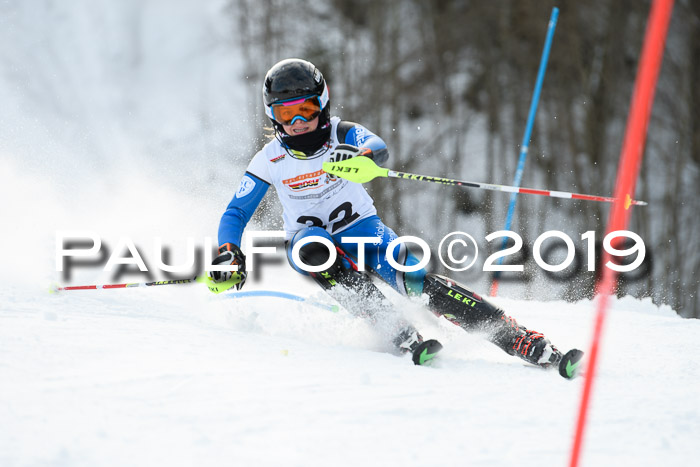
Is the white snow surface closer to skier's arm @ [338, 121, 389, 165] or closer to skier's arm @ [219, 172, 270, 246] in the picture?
skier's arm @ [219, 172, 270, 246]

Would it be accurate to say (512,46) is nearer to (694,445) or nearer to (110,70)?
(110,70)

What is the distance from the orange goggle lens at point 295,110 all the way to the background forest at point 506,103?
26.8 ft

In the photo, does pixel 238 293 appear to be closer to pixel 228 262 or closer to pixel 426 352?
pixel 228 262

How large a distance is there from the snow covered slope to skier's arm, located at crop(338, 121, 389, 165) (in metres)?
0.87

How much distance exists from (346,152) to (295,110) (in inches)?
13.0

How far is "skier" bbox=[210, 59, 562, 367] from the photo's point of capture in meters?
2.88

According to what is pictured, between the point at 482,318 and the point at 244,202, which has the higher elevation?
the point at 244,202

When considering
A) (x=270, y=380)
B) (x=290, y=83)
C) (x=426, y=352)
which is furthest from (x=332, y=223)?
(x=270, y=380)

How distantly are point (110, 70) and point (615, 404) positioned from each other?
707 inches

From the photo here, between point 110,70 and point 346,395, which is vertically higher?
point 110,70

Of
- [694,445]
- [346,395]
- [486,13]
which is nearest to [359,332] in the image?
[346,395]

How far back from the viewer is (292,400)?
197cm

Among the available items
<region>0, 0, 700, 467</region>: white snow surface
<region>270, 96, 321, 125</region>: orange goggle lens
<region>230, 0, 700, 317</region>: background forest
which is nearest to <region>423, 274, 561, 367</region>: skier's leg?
<region>0, 0, 700, 467</region>: white snow surface

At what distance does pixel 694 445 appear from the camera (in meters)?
1.77
